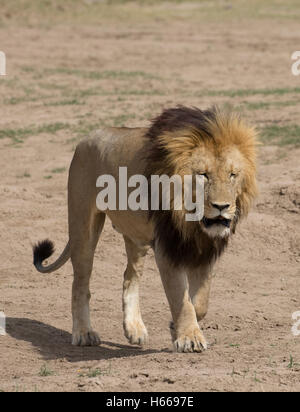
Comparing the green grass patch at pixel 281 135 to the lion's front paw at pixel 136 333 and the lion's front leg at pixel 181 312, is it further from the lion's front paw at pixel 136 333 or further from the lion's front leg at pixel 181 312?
the lion's front leg at pixel 181 312

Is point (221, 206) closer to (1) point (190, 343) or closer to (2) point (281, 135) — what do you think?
(1) point (190, 343)

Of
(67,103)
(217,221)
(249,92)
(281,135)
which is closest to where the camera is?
(217,221)

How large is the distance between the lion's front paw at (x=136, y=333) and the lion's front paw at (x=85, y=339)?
0.22 metres

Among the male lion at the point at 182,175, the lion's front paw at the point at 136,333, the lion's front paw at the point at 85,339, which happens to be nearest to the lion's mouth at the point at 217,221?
the male lion at the point at 182,175

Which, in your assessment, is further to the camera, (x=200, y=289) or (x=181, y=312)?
(x=200, y=289)

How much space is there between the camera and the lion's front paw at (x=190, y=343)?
4902mm

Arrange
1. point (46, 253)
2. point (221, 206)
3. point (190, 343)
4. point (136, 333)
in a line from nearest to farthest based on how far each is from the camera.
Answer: point (221, 206) → point (190, 343) → point (136, 333) → point (46, 253)

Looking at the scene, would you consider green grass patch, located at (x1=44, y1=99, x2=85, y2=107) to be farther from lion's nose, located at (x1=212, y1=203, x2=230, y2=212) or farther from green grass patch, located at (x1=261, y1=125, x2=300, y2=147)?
lion's nose, located at (x1=212, y1=203, x2=230, y2=212)

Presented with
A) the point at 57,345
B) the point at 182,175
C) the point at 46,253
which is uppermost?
the point at 182,175

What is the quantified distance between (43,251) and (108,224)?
6.34 ft

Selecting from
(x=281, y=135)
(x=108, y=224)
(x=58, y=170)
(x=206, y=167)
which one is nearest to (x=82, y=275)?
(x=206, y=167)

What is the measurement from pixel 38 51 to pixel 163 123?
12.3 meters

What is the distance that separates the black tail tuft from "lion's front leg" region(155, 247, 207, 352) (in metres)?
1.42

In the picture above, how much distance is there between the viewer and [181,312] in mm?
4977
